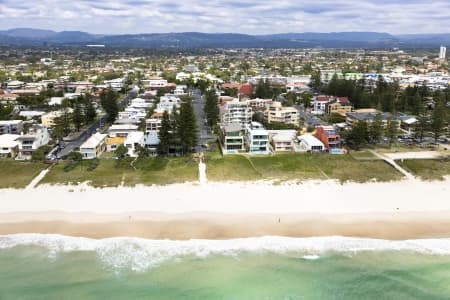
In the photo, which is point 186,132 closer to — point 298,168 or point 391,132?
point 298,168

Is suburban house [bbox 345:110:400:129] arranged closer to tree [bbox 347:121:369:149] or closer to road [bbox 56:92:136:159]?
tree [bbox 347:121:369:149]

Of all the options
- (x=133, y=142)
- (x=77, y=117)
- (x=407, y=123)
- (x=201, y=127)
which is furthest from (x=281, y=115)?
(x=77, y=117)

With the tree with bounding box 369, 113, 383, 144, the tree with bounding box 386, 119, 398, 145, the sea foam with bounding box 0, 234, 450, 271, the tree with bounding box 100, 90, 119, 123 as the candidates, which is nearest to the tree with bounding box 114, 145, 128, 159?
the sea foam with bounding box 0, 234, 450, 271

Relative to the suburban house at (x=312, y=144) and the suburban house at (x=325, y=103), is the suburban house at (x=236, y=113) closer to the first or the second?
the suburban house at (x=312, y=144)

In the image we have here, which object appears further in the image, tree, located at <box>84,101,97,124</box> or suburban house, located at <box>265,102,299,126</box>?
suburban house, located at <box>265,102,299,126</box>

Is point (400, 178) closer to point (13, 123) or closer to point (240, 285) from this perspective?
point (240, 285)

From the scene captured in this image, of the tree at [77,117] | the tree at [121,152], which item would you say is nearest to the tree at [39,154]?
the tree at [121,152]
